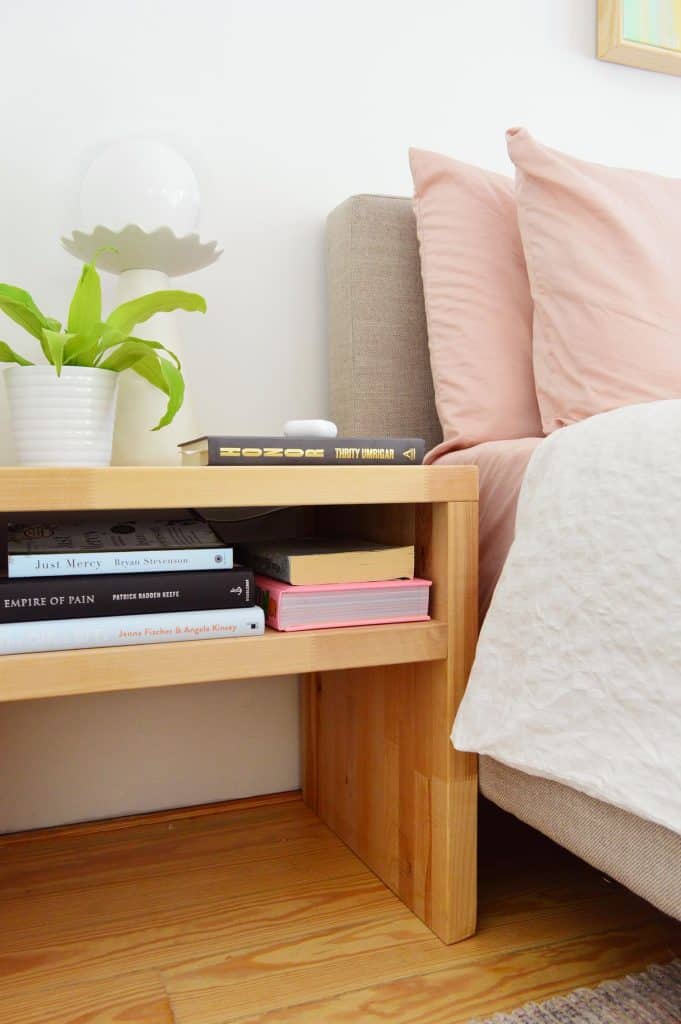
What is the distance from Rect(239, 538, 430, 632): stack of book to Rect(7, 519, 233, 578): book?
71 millimetres

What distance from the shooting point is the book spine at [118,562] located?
2.83 feet

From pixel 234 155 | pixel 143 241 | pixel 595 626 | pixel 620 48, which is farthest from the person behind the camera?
pixel 620 48

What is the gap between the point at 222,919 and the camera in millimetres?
1036

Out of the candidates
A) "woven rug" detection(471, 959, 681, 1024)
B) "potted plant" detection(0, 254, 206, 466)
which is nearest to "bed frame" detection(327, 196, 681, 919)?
"potted plant" detection(0, 254, 206, 466)

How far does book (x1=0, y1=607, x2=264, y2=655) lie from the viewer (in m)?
0.82

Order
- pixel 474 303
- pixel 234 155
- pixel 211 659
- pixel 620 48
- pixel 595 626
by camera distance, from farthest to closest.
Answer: pixel 620 48 < pixel 234 155 < pixel 474 303 < pixel 211 659 < pixel 595 626

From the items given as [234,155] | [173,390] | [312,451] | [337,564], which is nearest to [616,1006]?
[337,564]

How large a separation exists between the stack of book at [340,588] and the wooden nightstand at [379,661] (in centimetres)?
2

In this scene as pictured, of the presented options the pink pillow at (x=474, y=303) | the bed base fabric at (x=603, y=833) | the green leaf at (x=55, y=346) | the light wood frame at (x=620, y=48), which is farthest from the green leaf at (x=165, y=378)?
the light wood frame at (x=620, y=48)

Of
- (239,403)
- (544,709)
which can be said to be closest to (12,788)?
(239,403)

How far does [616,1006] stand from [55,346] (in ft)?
2.87

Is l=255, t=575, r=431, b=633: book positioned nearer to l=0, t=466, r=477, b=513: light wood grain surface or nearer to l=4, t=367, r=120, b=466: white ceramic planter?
l=0, t=466, r=477, b=513: light wood grain surface

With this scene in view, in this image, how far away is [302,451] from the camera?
0.90 metres

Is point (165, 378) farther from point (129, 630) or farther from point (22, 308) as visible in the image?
point (129, 630)
